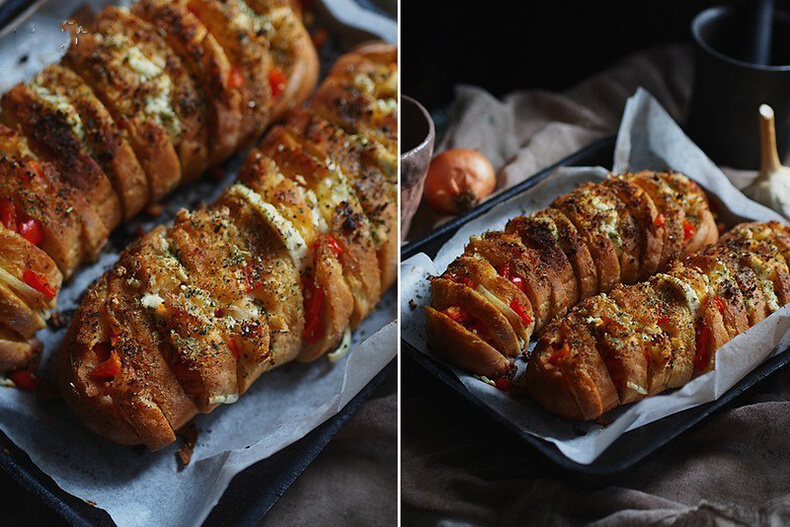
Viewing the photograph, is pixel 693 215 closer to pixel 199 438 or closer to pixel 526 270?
pixel 526 270

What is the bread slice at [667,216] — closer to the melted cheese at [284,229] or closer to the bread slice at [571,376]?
the bread slice at [571,376]

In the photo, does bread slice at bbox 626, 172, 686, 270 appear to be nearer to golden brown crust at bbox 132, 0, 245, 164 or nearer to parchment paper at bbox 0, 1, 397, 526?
parchment paper at bbox 0, 1, 397, 526

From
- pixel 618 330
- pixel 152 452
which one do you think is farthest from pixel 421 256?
pixel 152 452

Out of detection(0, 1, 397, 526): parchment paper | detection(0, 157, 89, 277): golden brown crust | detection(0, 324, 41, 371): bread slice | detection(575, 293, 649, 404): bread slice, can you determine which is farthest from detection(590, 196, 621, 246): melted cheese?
detection(0, 324, 41, 371): bread slice

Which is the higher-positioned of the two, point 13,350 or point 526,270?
point 13,350

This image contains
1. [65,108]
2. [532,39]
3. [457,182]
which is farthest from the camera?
[532,39]

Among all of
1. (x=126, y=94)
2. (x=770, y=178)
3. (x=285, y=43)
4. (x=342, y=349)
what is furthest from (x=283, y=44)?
(x=770, y=178)

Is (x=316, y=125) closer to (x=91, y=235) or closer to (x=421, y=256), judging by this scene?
(x=421, y=256)

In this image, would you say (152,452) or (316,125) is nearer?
(152,452)
